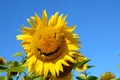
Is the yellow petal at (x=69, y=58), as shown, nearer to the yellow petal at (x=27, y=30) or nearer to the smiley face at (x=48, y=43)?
the smiley face at (x=48, y=43)

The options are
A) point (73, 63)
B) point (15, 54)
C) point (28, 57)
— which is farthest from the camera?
point (15, 54)

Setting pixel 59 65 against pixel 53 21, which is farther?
pixel 53 21

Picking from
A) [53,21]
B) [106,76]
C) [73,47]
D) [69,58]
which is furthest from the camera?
[106,76]

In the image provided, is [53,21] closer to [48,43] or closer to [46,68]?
[48,43]

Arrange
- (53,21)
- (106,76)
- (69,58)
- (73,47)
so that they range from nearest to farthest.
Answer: (69,58) < (73,47) < (53,21) < (106,76)

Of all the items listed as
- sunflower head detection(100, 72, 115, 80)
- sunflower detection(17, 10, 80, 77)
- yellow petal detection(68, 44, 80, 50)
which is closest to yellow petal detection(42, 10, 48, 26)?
sunflower detection(17, 10, 80, 77)

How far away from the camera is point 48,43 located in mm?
3844

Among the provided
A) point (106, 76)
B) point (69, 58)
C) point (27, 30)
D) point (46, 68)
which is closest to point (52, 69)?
point (46, 68)

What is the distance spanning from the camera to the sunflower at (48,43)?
383cm

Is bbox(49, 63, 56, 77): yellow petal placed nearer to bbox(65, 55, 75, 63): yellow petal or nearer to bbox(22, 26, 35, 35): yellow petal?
bbox(65, 55, 75, 63): yellow petal

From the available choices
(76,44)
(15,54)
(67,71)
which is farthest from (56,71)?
(15,54)

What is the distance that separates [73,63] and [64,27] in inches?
15.9

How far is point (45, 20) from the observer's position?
398cm

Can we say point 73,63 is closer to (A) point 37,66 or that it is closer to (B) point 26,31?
(A) point 37,66
